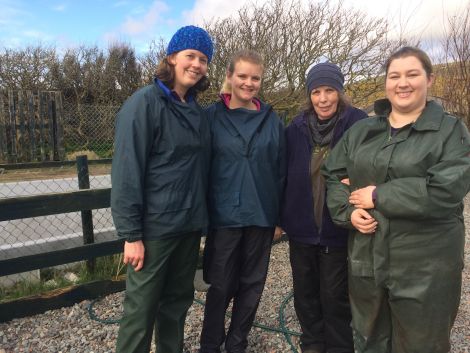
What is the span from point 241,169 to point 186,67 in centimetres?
71

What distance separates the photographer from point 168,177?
7.35 ft

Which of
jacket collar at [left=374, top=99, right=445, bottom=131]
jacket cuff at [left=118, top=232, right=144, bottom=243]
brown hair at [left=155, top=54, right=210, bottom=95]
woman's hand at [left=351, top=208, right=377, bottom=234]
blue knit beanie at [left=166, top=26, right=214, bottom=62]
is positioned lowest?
jacket cuff at [left=118, top=232, right=144, bottom=243]

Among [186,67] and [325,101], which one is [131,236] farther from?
[325,101]

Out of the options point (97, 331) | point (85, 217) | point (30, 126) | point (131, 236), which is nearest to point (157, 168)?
point (131, 236)

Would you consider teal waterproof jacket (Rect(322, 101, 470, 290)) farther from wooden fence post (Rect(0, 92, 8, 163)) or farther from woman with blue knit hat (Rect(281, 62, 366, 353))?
wooden fence post (Rect(0, 92, 8, 163))

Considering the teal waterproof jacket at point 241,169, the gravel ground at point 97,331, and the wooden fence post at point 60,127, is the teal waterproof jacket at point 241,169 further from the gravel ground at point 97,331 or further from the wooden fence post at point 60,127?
the wooden fence post at point 60,127

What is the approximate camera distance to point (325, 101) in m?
2.51

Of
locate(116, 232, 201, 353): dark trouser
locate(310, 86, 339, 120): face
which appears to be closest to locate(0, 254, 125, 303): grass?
locate(116, 232, 201, 353): dark trouser

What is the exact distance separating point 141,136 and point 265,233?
110 centimetres

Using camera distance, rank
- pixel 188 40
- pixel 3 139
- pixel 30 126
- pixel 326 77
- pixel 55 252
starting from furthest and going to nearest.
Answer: pixel 30 126 < pixel 3 139 < pixel 55 252 < pixel 326 77 < pixel 188 40

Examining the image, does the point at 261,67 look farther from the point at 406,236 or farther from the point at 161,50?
the point at 161,50

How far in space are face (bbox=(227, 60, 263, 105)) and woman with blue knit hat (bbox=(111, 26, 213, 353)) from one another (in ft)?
0.81

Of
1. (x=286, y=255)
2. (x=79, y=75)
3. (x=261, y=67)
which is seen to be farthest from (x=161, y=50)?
(x=261, y=67)

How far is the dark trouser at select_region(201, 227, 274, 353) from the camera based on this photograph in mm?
2635
